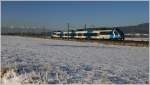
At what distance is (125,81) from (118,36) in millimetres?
45208

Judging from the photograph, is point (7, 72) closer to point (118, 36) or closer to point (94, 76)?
point (94, 76)

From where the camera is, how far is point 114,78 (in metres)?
10.5

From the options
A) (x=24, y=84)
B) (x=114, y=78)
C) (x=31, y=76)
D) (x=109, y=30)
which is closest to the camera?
(x=24, y=84)

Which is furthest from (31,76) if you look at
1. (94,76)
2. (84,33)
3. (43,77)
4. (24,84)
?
(84,33)

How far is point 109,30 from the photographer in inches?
2144

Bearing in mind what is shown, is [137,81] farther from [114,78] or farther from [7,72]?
[7,72]

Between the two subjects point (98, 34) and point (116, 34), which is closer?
point (116, 34)

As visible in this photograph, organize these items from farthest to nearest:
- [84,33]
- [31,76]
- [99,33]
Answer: [84,33]
[99,33]
[31,76]

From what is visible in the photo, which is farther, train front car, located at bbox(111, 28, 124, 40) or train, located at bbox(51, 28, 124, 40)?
train, located at bbox(51, 28, 124, 40)

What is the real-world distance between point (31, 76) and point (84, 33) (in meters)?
55.7

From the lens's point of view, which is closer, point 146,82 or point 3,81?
point 3,81

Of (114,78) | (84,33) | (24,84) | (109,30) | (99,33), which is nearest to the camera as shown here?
(24,84)

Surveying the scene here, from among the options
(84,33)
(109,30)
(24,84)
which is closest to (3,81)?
(24,84)

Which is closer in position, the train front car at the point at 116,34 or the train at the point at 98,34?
the train front car at the point at 116,34
